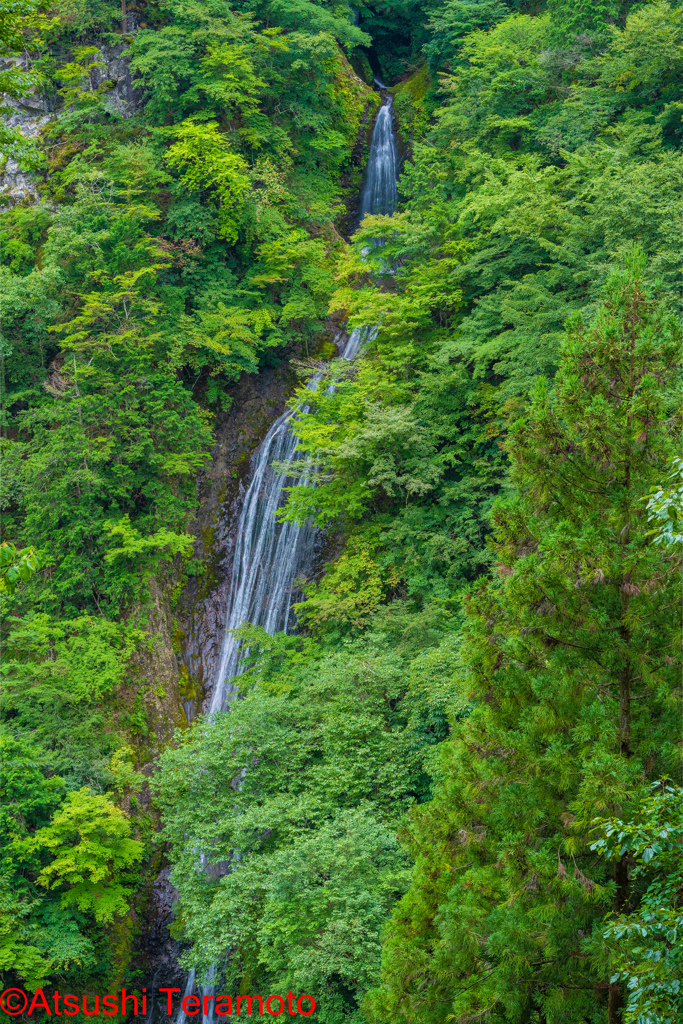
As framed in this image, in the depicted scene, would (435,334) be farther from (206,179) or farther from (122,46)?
(122,46)

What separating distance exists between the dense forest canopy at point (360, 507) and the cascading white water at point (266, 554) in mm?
660

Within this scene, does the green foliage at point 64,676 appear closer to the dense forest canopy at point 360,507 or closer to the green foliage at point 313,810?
the dense forest canopy at point 360,507

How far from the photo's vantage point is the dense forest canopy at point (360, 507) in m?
5.19

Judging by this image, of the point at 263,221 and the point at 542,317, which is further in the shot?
the point at 263,221

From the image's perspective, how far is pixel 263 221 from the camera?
19.1m

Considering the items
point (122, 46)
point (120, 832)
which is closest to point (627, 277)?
point (120, 832)

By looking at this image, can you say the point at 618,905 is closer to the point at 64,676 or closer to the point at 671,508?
the point at 671,508

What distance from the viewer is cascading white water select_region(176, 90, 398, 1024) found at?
632 inches

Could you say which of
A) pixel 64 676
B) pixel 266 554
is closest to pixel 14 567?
pixel 64 676

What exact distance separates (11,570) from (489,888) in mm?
3727

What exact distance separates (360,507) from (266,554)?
344 cm

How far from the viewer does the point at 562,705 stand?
5.23 meters

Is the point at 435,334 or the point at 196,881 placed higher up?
the point at 435,334

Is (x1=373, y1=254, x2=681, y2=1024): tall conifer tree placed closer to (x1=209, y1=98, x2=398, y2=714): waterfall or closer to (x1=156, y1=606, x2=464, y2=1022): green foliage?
(x1=156, y1=606, x2=464, y2=1022): green foliage
